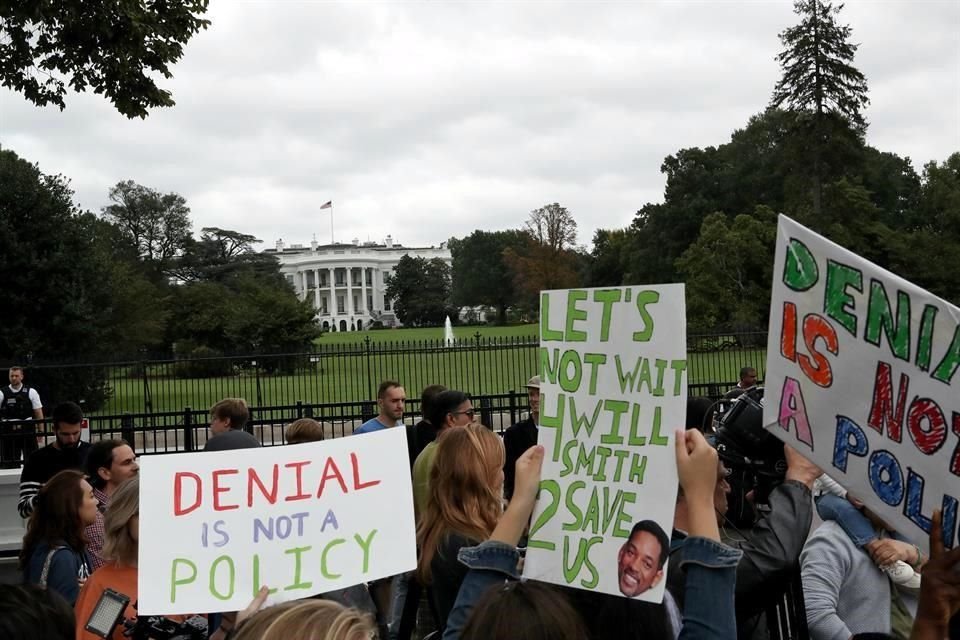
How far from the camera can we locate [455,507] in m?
3.75

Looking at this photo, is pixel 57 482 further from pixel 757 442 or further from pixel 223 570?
pixel 757 442

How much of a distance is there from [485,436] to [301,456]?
85cm

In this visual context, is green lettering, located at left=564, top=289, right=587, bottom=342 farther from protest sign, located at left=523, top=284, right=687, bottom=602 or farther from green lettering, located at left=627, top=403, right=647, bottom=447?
green lettering, located at left=627, top=403, right=647, bottom=447

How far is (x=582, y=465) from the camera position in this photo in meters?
2.89

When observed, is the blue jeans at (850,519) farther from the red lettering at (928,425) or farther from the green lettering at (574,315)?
the green lettering at (574,315)

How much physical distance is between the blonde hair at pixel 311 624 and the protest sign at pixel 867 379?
50.6 inches

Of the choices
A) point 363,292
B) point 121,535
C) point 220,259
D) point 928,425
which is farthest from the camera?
point 363,292

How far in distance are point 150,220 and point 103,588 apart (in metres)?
89.4

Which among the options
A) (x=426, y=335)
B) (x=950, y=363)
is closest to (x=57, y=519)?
(x=950, y=363)

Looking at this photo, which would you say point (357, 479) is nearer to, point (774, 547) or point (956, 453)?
point (774, 547)

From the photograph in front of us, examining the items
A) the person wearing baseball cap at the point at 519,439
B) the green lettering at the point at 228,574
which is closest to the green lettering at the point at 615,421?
the green lettering at the point at 228,574

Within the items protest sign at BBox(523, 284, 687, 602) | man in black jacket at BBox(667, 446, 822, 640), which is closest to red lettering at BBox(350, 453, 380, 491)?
protest sign at BBox(523, 284, 687, 602)

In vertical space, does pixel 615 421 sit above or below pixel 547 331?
below

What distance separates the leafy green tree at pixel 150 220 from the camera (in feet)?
283
